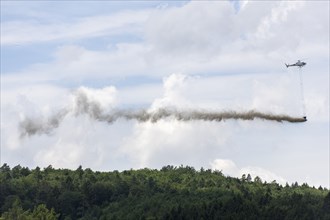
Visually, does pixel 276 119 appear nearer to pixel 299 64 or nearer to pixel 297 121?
pixel 297 121

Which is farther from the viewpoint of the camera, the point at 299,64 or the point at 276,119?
the point at 299,64

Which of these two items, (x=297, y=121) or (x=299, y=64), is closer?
(x=297, y=121)

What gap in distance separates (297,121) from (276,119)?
4.96 m

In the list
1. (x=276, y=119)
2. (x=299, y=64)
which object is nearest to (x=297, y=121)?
(x=276, y=119)

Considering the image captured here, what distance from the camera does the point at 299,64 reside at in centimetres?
12519

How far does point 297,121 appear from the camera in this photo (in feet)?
352

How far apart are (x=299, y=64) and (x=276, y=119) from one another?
1723 cm

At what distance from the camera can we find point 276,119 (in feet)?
366

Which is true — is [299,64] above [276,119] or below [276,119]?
above

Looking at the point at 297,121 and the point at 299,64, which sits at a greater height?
the point at 299,64
